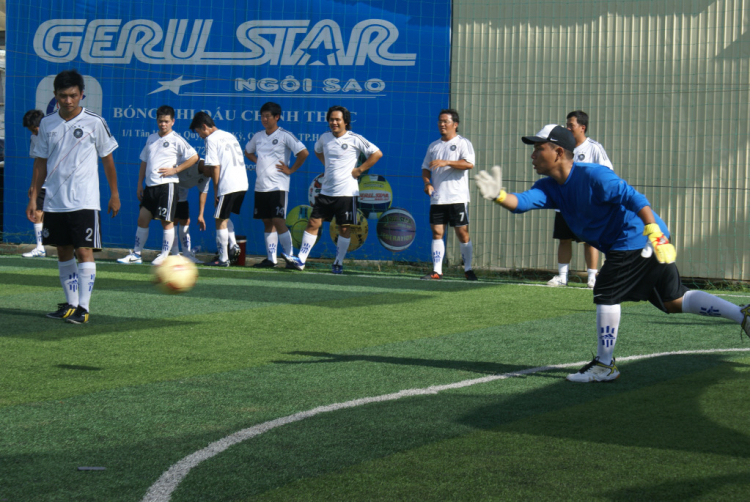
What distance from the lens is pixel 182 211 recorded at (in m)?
13.8

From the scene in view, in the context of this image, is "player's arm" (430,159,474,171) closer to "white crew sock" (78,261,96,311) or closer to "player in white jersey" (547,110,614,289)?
"player in white jersey" (547,110,614,289)

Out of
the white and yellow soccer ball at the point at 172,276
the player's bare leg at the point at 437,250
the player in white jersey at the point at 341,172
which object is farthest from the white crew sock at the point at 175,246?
the white and yellow soccer ball at the point at 172,276

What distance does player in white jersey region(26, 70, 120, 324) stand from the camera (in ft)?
25.0

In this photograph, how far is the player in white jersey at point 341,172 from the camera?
503 inches

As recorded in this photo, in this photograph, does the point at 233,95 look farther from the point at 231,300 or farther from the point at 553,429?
the point at 553,429

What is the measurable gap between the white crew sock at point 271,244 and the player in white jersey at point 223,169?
0.64m

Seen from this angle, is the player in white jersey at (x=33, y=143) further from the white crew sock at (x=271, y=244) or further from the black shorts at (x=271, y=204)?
the white crew sock at (x=271, y=244)

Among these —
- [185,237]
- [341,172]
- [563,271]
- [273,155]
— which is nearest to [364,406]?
[563,271]

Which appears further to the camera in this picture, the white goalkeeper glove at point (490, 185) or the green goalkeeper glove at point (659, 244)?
the white goalkeeper glove at point (490, 185)

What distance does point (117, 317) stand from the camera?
798cm

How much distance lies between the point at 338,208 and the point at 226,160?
200 centimetres

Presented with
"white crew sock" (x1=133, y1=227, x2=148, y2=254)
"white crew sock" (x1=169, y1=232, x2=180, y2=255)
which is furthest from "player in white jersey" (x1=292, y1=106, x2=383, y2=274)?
"white crew sock" (x1=133, y1=227, x2=148, y2=254)

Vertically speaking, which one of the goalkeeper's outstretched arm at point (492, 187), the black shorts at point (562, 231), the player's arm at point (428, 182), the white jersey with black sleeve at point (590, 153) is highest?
the white jersey with black sleeve at point (590, 153)

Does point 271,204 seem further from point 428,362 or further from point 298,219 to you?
point 428,362
